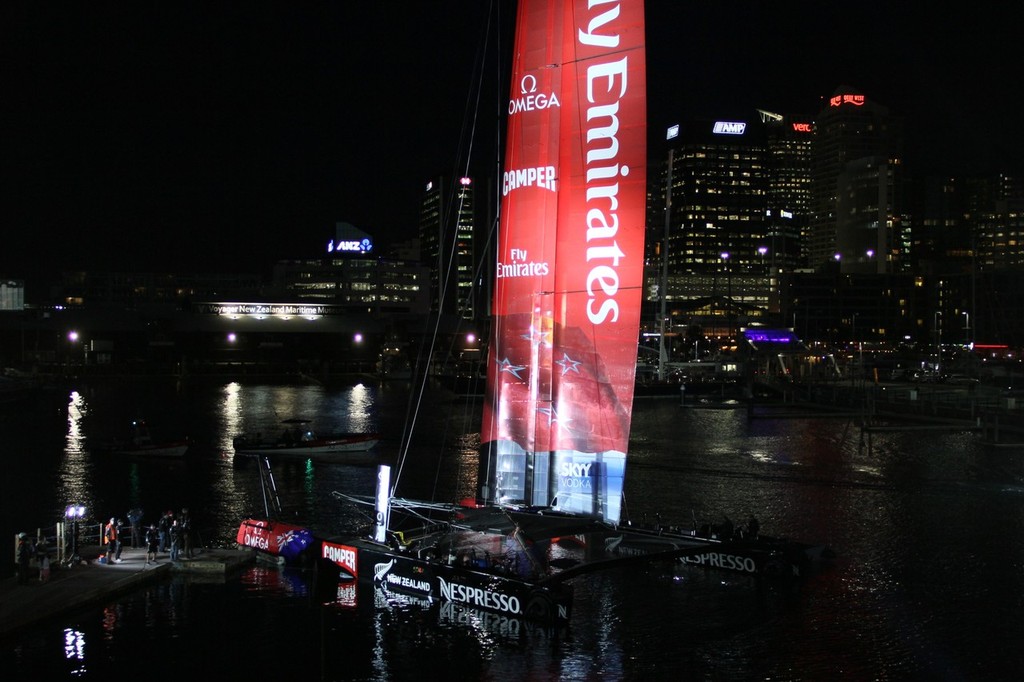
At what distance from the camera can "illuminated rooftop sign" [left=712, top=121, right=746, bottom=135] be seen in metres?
189

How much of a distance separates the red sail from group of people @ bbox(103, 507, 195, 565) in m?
6.87

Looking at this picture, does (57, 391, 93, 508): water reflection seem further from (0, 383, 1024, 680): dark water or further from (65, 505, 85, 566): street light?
(65, 505, 85, 566): street light

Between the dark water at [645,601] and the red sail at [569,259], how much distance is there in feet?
9.06

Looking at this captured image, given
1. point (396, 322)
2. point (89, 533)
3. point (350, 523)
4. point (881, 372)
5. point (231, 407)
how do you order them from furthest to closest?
point (396, 322)
point (881, 372)
point (231, 407)
point (350, 523)
point (89, 533)

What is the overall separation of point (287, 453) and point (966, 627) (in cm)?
2799

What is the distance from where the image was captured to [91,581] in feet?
55.0

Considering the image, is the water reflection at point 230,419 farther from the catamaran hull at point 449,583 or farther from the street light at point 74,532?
the catamaran hull at point 449,583

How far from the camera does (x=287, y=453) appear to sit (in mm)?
37938

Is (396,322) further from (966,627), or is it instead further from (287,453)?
(966,627)

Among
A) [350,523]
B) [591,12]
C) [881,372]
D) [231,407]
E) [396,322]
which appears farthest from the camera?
[396,322]

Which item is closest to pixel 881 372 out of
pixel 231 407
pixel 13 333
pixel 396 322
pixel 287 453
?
pixel 396 322

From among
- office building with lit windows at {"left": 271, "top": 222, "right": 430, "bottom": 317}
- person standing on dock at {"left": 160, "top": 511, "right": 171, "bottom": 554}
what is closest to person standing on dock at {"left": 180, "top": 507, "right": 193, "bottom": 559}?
person standing on dock at {"left": 160, "top": 511, "right": 171, "bottom": 554}

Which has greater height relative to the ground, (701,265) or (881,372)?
(701,265)

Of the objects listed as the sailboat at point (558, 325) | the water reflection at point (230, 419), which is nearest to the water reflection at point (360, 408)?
the water reflection at point (230, 419)
